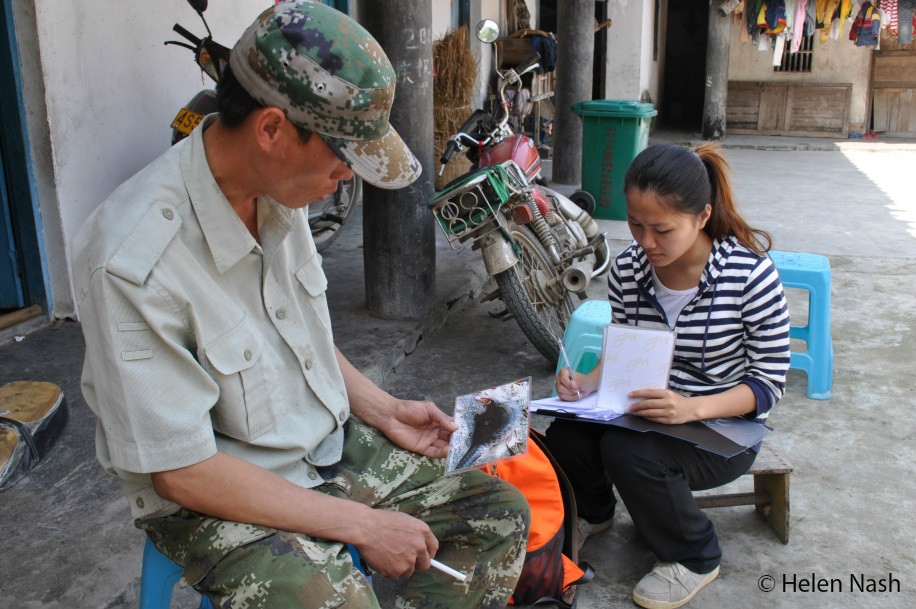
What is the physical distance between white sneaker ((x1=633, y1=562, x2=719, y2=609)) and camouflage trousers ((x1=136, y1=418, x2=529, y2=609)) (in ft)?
2.24

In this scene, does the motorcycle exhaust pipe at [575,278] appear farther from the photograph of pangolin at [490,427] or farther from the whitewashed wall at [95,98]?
the whitewashed wall at [95,98]

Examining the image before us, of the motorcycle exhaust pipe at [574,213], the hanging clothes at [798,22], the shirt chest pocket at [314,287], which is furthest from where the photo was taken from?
the hanging clothes at [798,22]

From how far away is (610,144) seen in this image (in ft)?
23.0

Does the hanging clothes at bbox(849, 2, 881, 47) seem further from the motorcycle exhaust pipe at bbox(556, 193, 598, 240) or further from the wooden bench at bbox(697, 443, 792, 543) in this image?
the wooden bench at bbox(697, 443, 792, 543)

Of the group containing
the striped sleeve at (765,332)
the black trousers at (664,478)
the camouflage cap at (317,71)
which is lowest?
the black trousers at (664,478)

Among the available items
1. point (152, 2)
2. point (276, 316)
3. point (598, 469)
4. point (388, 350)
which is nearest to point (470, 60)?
point (152, 2)

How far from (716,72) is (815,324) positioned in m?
10.9

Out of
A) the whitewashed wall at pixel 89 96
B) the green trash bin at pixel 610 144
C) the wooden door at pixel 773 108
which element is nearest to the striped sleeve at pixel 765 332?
the whitewashed wall at pixel 89 96

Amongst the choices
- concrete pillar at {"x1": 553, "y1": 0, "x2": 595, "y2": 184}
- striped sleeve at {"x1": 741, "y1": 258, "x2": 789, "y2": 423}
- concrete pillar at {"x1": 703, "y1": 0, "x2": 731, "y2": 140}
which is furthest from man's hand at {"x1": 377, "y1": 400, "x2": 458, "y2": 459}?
concrete pillar at {"x1": 703, "y1": 0, "x2": 731, "y2": 140}

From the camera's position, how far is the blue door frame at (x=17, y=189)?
11.8 ft

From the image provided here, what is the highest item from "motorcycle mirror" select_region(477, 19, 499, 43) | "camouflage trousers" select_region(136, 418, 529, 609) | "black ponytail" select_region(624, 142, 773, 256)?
"motorcycle mirror" select_region(477, 19, 499, 43)

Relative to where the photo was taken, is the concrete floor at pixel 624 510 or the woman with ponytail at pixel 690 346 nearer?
the woman with ponytail at pixel 690 346

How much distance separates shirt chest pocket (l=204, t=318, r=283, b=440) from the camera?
1572mm

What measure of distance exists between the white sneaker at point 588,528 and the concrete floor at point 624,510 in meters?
0.04
